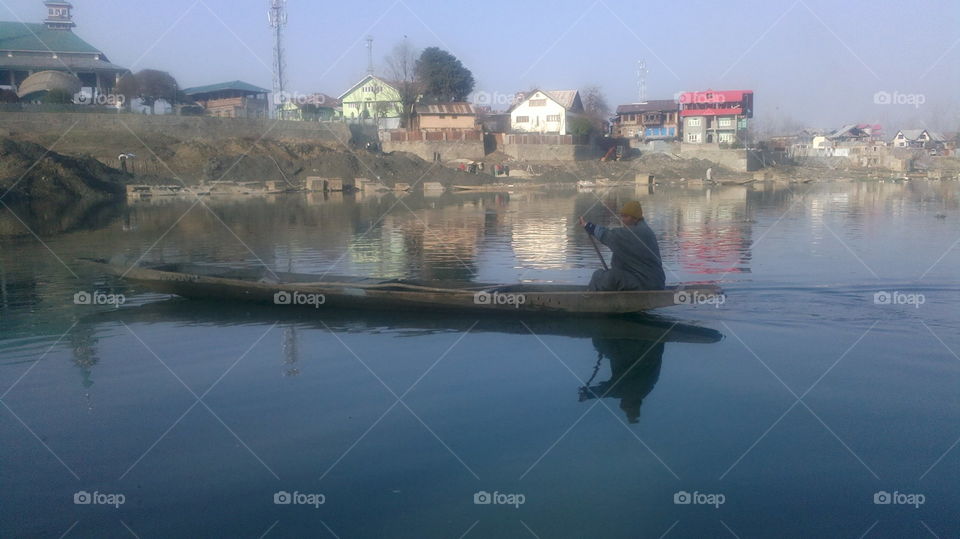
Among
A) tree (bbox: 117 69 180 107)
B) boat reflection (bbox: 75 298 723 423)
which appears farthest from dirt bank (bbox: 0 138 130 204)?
boat reflection (bbox: 75 298 723 423)

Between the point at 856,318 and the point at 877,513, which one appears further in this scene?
the point at 856,318

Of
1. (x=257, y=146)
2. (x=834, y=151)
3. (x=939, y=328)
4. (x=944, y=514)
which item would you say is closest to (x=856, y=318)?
(x=939, y=328)

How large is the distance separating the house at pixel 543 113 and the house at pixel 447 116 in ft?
23.5

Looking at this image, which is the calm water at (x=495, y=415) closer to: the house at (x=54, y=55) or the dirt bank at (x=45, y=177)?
the dirt bank at (x=45, y=177)

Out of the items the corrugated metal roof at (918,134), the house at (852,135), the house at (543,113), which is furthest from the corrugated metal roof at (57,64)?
the corrugated metal roof at (918,134)

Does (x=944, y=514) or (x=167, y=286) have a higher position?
(x=167, y=286)

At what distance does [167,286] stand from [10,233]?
1337cm

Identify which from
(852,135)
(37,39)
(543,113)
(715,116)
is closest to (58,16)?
(37,39)

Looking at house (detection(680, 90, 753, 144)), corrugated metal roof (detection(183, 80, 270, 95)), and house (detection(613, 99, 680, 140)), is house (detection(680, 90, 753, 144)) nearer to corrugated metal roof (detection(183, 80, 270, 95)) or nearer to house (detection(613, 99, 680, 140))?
house (detection(613, 99, 680, 140))

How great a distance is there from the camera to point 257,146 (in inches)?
1783

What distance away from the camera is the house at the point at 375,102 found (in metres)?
61.8

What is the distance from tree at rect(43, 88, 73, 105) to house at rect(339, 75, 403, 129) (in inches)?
922

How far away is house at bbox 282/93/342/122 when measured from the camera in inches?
2234

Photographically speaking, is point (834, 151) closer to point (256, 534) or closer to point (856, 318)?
point (856, 318)
